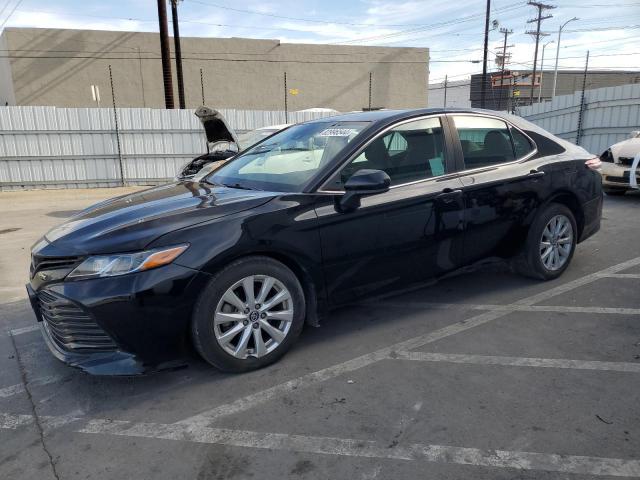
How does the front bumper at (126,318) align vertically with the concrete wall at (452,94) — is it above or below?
below

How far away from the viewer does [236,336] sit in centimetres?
311

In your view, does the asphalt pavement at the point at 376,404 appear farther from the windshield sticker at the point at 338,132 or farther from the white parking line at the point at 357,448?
the windshield sticker at the point at 338,132

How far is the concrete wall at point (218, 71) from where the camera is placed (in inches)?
1107

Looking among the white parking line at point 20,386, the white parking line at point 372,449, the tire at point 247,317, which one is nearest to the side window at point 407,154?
the tire at point 247,317

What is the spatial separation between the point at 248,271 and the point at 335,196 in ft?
2.63

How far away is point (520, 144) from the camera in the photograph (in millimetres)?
4469

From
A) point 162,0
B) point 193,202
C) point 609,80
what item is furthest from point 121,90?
point 609,80

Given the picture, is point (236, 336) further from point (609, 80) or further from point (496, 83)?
point (609, 80)

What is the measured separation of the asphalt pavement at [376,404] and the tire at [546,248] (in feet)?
1.20

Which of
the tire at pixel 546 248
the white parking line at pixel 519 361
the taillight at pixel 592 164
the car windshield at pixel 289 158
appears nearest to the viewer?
the white parking line at pixel 519 361

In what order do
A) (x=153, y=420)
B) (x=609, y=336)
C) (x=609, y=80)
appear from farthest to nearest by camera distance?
(x=609, y=80) < (x=609, y=336) < (x=153, y=420)

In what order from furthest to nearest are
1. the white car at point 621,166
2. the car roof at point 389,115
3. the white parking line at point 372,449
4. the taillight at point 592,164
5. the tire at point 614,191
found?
the tire at point 614,191
the white car at point 621,166
the taillight at point 592,164
the car roof at point 389,115
the white parking line at point 372,449

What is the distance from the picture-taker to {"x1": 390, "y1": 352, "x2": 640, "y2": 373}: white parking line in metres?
3.17

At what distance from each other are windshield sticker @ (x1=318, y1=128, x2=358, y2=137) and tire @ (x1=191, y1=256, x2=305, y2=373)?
1.17 m
